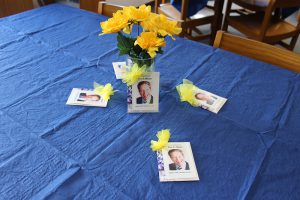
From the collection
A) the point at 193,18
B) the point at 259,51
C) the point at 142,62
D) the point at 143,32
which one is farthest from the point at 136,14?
the point at 193,18

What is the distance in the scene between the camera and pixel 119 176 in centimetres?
88

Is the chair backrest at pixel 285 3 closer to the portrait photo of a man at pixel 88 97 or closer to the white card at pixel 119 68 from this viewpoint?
the white card at pixel 119 68

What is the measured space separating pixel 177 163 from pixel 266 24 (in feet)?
5.81

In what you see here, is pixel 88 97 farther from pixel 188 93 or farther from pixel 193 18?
pixel 193 18

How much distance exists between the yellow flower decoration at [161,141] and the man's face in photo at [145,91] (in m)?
0.17

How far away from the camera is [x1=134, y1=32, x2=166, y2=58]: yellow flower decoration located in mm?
969

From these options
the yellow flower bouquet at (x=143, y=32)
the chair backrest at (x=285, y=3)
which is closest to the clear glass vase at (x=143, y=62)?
the yellow flower bouquet at (x=143, y=32)

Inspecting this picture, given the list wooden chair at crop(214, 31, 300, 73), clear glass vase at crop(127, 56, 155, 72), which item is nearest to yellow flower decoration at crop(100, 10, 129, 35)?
clear glass vase at crop(127, 56, 155, 72)

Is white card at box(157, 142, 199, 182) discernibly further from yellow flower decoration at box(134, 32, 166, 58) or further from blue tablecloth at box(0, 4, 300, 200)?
yellow flower decoration at box(134, 32, 166, 58)

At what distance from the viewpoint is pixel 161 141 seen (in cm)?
98

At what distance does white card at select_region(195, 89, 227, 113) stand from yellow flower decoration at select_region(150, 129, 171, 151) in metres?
0.24

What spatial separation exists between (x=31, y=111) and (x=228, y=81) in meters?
0.90

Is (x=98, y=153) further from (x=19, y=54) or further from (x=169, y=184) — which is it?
(x=19, y=54)

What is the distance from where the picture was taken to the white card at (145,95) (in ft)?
3.54
